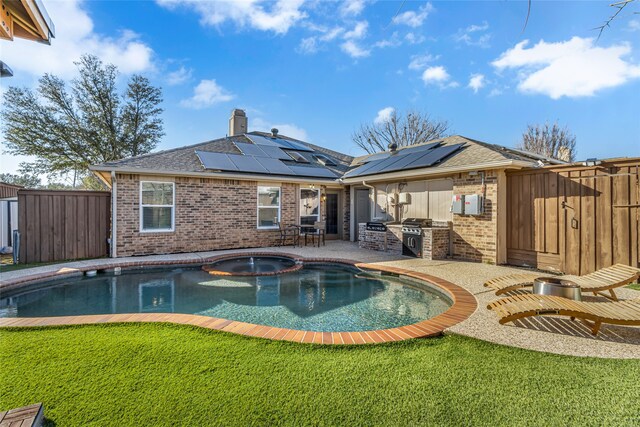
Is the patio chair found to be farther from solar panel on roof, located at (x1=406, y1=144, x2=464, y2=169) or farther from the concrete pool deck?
the concrete pool deck

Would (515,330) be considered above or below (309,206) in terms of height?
below

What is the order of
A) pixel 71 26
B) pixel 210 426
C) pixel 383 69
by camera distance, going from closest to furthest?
pixel 210 426, pixel 71 26, pixel 383 69

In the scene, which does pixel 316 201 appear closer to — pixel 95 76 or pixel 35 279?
pixel 35 279

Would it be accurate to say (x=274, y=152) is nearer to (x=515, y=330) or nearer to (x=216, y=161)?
(x=216, y=161)

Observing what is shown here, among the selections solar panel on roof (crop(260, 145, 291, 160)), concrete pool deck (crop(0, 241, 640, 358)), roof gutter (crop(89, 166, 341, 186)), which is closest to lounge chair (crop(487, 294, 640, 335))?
concrete pool deck (crop(0, 241, 640, 358))

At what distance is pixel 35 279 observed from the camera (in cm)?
A: 679

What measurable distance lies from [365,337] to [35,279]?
7611 mm

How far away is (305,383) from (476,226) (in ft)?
25.2

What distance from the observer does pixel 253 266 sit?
8.83 m

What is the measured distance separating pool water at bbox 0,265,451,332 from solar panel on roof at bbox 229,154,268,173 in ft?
16.0

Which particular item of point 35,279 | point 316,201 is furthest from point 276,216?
point 35,279

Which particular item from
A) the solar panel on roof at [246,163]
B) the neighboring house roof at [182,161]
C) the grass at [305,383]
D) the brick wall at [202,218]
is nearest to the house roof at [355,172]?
the neighboring house roof at [182,161]

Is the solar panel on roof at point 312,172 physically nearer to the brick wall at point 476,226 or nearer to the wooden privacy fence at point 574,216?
the brick wall at point 476,226

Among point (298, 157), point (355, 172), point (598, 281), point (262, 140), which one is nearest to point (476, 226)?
point (598, 281)
